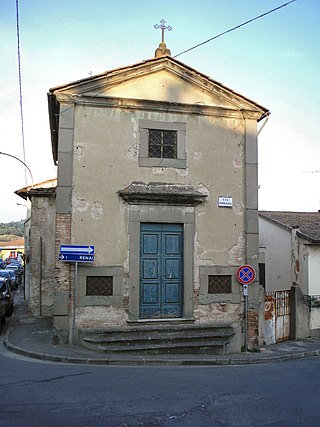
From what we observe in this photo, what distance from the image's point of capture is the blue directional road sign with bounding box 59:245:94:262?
1088 centimetres

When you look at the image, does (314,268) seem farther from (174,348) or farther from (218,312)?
(174,348)

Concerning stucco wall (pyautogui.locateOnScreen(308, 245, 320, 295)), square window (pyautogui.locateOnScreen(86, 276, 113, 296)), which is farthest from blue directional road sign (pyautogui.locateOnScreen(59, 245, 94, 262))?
stucco wall (pyautogui.locateOnScreen(308, 245, 320, 295))

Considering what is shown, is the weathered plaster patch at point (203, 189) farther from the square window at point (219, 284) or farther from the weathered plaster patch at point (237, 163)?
the square window at point (219, 284)

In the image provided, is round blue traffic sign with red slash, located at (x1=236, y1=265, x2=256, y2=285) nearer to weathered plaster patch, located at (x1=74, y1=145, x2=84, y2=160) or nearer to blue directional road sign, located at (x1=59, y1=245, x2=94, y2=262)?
blue directional road sign, located at (x1=59, y1=245, x2=94, y2=262)

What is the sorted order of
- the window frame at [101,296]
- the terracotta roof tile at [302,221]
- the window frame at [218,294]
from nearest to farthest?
the window frame at [101,296] < the window frame at [218,294] < the terracotta roof tile at [302,221]

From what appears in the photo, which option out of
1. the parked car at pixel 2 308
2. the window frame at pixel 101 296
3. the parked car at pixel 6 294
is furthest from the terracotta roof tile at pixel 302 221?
the parked car at pixel 6 294

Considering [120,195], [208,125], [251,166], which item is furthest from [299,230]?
[120,195]

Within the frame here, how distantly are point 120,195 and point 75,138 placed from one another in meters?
1.90

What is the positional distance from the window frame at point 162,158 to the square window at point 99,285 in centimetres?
321

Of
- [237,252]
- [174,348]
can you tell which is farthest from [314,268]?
[174,348]

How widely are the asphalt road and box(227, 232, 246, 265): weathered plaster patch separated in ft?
11.2

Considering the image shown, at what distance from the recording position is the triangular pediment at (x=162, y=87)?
11734 millimetres

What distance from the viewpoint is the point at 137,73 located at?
39.5 ft

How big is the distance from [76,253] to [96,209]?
51.2 inches
